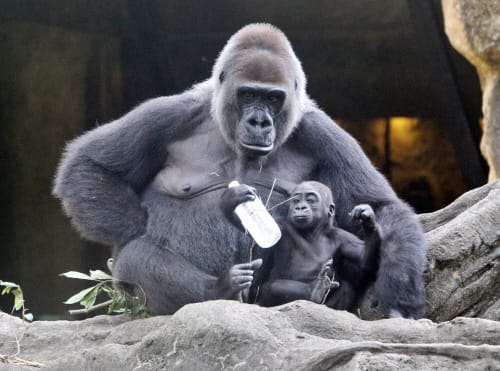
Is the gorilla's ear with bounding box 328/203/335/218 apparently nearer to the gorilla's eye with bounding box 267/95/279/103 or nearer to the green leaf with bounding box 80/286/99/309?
the gorilla's eye with bounding box 267/95/279/103

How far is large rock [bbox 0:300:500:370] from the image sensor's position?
296 centimetres

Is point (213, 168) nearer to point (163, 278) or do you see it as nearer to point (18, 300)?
point (163, 278)

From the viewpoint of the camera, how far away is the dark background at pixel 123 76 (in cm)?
916

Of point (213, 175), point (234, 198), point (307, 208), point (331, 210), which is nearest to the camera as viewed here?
point (234, 198)

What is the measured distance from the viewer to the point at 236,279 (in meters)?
4.20

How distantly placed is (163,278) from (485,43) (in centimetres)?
298

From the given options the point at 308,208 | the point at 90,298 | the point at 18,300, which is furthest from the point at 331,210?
the point at 18,300

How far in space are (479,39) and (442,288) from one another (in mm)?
2310

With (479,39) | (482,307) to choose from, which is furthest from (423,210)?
(482,307)

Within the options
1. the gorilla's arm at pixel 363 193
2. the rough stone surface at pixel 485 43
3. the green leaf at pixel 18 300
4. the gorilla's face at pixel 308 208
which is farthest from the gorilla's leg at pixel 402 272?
the rough stone surface at pixel 485 43

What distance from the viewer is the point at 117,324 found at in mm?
4504

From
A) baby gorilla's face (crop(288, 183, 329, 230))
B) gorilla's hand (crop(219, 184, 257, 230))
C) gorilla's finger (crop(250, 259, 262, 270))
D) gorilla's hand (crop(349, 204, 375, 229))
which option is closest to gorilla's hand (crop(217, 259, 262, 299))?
gorilla's finger (crop(250, 259, 262, 270))

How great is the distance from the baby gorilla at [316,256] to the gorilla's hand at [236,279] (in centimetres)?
27

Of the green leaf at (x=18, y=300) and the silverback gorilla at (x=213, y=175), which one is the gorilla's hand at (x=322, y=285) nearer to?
the silverback gorilla at (x=213, y=175)
